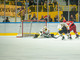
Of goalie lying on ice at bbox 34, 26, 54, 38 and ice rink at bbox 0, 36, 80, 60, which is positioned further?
goalie lying on ice at bbox 34, 26, 54, 38

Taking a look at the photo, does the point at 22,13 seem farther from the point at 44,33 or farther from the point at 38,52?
the point at 38,52

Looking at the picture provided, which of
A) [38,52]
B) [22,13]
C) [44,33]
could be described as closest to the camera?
[38,52]

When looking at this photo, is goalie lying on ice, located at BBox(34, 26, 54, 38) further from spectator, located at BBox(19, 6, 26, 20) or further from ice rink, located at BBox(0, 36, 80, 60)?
spectator, located at BBox(19, 6, 26, 20)

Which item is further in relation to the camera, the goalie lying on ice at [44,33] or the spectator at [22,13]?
the spectator at [22,13]

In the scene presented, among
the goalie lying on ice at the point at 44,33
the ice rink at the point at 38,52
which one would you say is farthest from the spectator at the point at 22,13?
the ice rink at the point at 38,52

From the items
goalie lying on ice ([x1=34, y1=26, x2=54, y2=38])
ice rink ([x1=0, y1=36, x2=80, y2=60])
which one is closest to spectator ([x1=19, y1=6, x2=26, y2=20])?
goalie lying on ice ([x1=34, y1=26, x2=54, y2=38])

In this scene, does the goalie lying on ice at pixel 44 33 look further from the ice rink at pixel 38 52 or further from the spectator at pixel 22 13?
the spectator at pixel 22 13

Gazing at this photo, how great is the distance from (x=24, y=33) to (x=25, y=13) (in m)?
3.44

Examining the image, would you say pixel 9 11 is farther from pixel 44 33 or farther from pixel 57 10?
pixel 44 33

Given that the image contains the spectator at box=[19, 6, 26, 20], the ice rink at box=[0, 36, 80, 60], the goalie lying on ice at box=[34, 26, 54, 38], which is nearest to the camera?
the ice rink at box=[0, 36, 80, 60]

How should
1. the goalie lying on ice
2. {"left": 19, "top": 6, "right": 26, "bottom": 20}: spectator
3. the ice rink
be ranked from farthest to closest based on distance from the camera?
{"left": 19, "top": 6, "right": 26, "bottom": 20}: spectator
the goalie lying on ice
the ice rink

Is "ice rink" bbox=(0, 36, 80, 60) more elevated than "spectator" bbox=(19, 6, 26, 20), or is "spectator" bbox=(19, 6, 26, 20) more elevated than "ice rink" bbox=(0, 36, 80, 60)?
"spectator" bbox=(19, 6, 26, 20)

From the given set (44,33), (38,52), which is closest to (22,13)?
(44,33)

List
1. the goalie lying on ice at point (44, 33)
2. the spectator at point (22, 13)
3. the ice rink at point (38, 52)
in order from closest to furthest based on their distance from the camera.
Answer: the ice rink at point (38, 52) → the goalie lying on ice at point (44, 33) → the spectator at point (22, 13)
